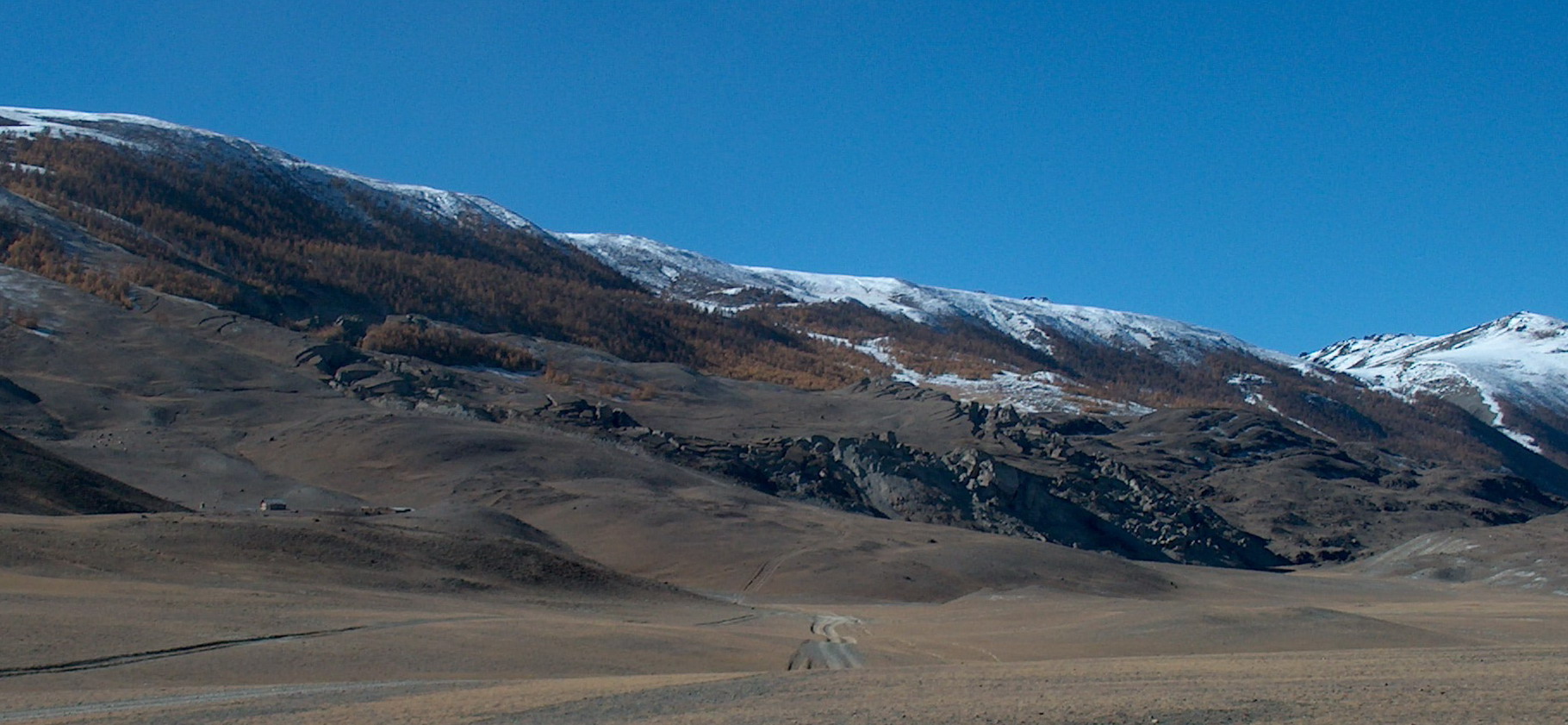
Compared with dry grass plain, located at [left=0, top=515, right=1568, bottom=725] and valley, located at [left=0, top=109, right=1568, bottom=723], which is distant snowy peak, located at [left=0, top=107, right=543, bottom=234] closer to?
valley, located at [left=0, top=109, right=1568, bottom=723]

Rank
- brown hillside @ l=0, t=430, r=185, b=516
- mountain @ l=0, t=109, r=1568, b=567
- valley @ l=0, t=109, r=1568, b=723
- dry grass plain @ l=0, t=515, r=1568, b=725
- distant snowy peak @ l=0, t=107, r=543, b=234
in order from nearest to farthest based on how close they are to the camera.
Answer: dry grass plain @ l=0, t=515, r=1568, b=725 → valley @ l=0, t=109, r=1568, b=723 → brown hillside @ l=0, t=430, r=185, b=516 → mountain @ l=0, t=109, r=1568, b=567 → distant snowy peak @ l=0, t=107, r=543, b=234

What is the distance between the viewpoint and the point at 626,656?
84.0 ft

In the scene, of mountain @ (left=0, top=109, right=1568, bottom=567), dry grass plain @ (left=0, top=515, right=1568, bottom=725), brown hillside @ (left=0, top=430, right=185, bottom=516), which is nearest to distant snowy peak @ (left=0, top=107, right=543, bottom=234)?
mountain @ (left=0, top=109, right=1568, bottom=567)

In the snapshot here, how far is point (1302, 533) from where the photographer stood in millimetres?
93125

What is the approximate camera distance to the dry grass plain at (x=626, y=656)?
53.8 ft

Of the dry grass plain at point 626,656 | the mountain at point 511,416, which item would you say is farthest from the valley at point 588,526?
the mountain at point 511,416

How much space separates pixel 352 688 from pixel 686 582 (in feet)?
99.5

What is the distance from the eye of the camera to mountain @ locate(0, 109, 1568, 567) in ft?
194

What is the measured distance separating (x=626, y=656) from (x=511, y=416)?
51078 mm

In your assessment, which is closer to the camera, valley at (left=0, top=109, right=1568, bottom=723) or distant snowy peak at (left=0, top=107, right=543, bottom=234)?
valley at (left=0, top=109, right=1568, bottom=723)

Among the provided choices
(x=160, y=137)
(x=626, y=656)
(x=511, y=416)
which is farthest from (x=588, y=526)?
(x=160, y=137)

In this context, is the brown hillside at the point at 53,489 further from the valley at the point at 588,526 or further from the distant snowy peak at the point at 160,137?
the distant snowy peak at the point at 160,137

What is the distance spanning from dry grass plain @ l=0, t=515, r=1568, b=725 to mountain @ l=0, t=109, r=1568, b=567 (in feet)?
56.1

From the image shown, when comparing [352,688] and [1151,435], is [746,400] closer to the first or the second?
[1151,435]
